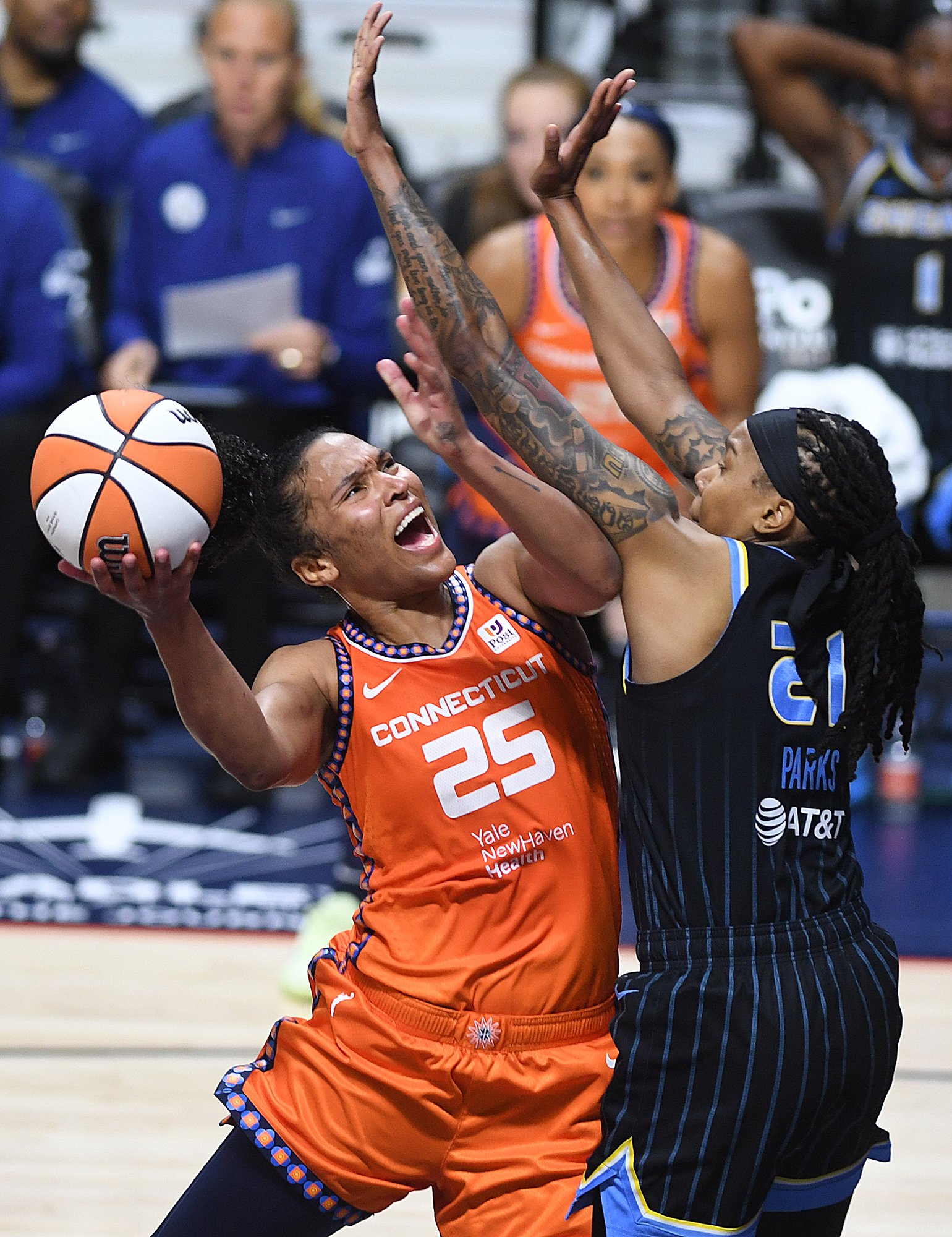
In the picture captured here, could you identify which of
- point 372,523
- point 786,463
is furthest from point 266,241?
point 786,463

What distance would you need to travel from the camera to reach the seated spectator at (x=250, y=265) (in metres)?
6.02

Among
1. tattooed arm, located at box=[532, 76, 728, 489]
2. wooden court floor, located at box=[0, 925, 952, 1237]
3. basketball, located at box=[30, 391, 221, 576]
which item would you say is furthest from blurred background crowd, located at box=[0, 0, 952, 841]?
basketball, located at box=[30, 391, 221, 576]

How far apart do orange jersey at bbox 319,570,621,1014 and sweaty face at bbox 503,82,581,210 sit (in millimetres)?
3416

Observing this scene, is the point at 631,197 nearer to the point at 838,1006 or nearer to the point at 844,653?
the point at 844,653

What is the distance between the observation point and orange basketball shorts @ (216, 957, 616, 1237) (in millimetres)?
2461

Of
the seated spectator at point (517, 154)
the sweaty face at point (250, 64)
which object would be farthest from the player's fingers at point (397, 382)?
the sweaty face at point (250, 64)

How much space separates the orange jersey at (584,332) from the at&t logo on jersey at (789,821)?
270 centimetres

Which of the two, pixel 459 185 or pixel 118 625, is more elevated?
pixel 459 185

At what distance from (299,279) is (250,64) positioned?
771 mm

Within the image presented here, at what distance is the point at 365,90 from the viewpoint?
8.27ft

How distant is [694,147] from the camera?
330 inches

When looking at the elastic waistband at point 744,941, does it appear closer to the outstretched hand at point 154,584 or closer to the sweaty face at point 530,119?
the outstretched hand at point 154,584

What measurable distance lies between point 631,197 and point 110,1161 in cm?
301

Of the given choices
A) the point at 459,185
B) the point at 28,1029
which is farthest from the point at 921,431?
the point at 28,1029
